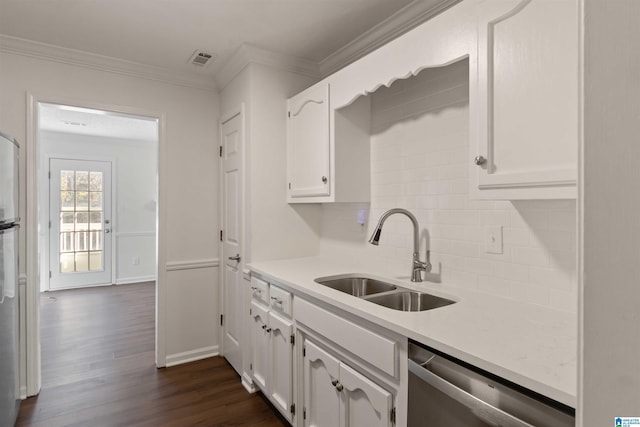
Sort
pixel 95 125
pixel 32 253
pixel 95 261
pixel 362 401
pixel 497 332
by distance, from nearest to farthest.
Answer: pixel 497 332, pixel 362 401, pixel 32 253, pixel 95 125, pixel 95 261

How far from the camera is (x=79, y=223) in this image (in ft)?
18.1

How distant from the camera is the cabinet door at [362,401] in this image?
1.27 m

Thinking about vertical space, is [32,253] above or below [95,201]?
below

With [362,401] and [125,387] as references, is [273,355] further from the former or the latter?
[125,387]

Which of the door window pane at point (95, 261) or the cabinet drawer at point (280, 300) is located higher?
the cabinet drawer at point (280, 300)

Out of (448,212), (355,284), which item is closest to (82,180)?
(355,284)

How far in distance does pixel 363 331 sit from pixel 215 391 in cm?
163

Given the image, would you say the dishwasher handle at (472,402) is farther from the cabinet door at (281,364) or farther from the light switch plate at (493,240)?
the cabinet door at (281,364)

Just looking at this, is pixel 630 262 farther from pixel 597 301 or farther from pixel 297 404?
pixel 297 404

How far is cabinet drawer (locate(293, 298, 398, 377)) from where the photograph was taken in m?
1.23

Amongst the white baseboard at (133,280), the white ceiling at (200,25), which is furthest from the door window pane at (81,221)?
the white ceiling at (200,25)

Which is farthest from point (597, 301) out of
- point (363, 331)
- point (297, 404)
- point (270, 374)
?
point (270, 374)

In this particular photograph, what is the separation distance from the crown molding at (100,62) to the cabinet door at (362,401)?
100 inches

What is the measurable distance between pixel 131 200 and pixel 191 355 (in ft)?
13.0
